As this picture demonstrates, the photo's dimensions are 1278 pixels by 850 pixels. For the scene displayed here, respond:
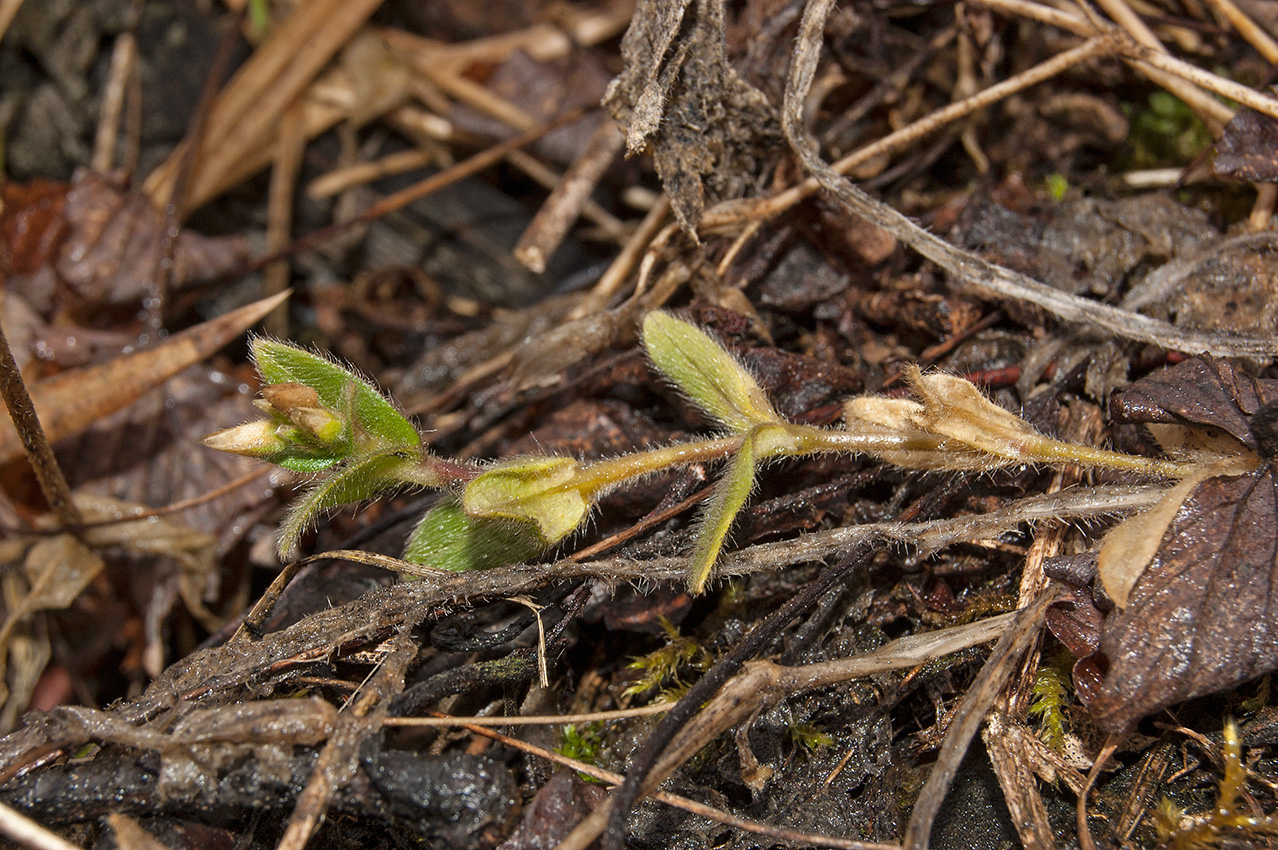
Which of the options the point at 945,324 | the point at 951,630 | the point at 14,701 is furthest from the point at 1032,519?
the point at 14,701

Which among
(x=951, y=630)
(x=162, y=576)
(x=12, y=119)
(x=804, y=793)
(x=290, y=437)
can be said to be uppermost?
(x=12, y=119)

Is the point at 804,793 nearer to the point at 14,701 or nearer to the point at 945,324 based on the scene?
the point at 945,324

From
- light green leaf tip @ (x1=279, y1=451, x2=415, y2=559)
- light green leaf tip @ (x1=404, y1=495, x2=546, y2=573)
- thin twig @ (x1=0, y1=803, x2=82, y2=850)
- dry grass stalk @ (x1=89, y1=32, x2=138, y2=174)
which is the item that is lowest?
thin twig @ (x1=0, y1=803, x2=82, y2=850)

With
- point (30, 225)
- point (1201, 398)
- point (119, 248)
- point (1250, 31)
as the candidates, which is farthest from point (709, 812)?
point (30, 225)

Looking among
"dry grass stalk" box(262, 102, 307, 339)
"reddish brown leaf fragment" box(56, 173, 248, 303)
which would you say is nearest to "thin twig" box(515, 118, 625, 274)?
"dry grass stalk" box(262, 102, 307, 339)

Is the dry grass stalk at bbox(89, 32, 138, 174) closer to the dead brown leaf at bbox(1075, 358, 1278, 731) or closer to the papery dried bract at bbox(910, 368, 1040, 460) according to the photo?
the papery dried bract at bbox(910, 368, 1040, 460)

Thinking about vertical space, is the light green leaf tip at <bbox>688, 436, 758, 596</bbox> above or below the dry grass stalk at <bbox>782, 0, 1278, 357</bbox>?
below

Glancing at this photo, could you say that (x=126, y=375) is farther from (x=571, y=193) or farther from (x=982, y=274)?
(x=982, y=274)
